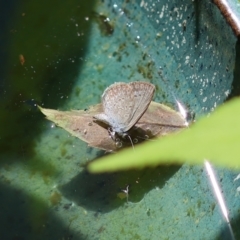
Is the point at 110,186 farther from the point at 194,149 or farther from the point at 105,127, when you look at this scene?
the point at 194,149

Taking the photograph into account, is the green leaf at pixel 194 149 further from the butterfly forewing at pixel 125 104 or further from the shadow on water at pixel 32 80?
the shadow on water at pixel 32 80

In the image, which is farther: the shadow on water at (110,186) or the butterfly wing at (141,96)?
the shadow on water at (110,186)

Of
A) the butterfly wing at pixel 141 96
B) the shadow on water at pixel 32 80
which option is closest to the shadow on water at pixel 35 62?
the shadow on water at pixel 32 80

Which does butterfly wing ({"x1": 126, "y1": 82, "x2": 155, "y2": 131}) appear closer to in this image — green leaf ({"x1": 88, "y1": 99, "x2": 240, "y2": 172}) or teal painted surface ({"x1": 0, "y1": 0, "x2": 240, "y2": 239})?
teal painted surface ({"x1": 0, "y1": 0, "x2": 240, "y2": 239})

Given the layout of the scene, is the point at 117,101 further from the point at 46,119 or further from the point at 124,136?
the point at 46,119

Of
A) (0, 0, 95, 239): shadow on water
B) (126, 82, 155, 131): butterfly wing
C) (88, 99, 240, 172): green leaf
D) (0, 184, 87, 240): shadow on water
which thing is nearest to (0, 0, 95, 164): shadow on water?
(0, 0, 95, 239): shadow on water

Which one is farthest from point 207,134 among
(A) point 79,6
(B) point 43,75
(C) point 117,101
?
(A) point 79,6
